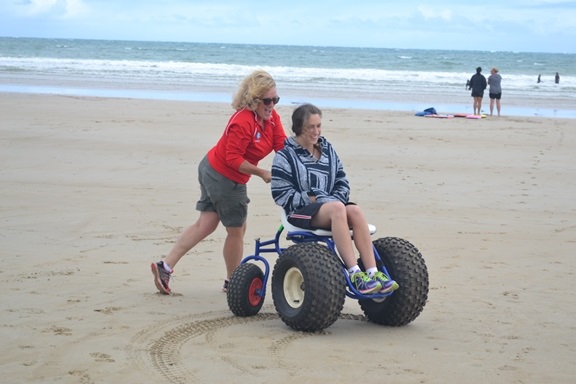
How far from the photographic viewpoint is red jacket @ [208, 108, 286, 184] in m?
6.32

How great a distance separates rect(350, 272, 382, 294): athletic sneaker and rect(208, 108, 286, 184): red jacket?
124 centimetres

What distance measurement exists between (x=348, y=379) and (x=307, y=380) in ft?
0.74

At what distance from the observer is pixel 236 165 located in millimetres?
6309

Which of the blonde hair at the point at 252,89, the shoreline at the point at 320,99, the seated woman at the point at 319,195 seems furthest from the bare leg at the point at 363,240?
the shoreline at the point at 320,99

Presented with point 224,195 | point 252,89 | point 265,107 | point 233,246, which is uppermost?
point 252,89

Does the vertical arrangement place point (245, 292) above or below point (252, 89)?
below

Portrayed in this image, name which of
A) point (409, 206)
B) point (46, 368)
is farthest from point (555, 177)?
point (46, 368)

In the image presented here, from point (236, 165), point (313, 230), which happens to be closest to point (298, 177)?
point (313, 230)

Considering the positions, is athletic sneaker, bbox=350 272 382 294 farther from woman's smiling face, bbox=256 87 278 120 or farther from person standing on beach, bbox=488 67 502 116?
person standing on beach, bbox=488 67 502 116

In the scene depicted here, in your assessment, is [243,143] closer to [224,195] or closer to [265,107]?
[265,107]

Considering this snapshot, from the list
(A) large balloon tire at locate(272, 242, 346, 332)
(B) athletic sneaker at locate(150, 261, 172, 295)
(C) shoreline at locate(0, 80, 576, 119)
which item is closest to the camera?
(A) large balloon tire at locate(272, 242, 346, 332)

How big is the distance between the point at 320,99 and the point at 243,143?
910 inches

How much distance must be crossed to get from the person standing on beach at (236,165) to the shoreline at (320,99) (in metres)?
18.6

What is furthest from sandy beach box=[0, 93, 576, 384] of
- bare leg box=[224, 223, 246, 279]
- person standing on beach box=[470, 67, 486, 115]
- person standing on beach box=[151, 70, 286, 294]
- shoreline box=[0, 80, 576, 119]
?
shoreline box=[0, 80, 576, 119]
